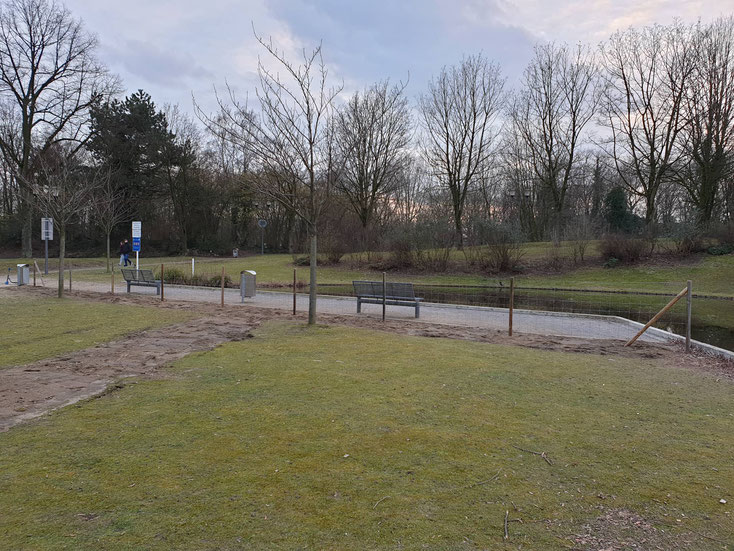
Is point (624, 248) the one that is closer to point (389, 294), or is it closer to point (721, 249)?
point (721, 249)

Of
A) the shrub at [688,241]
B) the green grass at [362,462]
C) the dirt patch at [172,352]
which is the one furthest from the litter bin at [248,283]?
the shrub at [688,241]

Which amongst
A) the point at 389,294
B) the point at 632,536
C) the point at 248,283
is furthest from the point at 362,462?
the point at 248,283

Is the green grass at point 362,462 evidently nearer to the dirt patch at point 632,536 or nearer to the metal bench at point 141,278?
the dirt patch at point 632,536

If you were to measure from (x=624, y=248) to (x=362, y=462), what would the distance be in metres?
30.3

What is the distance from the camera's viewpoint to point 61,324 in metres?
10.7

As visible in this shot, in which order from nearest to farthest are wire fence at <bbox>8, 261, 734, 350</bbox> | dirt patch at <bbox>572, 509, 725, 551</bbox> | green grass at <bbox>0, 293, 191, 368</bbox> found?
dirt patch at <bbox>572, 509, 725, 551</bbox>, green grass at <bbox>0, 293, 191, 368</bbox>, wire fence at <bbox>8, 261, 734, 350</bbox>

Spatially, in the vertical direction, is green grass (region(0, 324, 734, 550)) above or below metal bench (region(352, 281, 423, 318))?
below

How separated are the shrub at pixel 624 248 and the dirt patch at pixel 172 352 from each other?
22367 millimetres

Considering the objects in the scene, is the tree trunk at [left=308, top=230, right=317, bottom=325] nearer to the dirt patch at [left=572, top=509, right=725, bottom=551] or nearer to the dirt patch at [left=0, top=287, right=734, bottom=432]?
the dirt patch at [left=0, top=287, right=734, bottom=432]

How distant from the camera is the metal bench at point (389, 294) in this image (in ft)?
45.6

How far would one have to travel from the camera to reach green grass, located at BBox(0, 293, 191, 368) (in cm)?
819

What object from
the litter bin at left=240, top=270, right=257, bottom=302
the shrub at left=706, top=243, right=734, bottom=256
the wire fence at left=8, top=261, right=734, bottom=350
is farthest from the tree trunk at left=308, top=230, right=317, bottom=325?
the shrub at left=706, top=243, right=734, bottom=256

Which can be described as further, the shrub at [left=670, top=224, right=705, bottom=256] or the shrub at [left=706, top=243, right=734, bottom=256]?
the shrub at [left=670, top=224, right=705, bottom=256]

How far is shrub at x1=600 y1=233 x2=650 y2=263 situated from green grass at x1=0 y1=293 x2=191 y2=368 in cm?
2610
